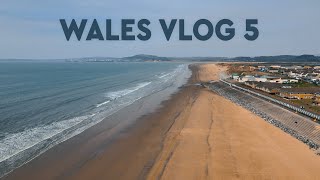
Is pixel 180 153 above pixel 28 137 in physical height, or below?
below

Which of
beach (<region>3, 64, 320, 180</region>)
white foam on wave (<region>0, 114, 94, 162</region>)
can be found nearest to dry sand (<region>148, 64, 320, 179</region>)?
beach (<region>3, 64, 320, 180</region>)

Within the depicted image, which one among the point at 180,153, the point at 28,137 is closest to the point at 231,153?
the point at 180,153

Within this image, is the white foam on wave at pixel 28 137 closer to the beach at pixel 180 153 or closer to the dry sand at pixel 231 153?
the beach at pixel 180 153

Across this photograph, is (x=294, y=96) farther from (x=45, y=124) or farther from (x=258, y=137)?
(x=45, y=124)

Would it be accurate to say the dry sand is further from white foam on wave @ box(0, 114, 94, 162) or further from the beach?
white foam on wave @ box(0, 114, 94, 162)

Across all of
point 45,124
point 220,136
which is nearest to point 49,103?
point 45,124

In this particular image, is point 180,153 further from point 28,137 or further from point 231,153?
point 28,137
